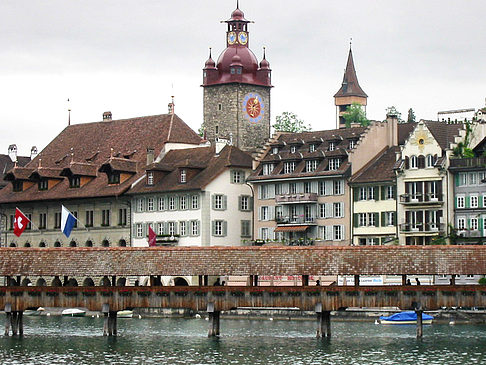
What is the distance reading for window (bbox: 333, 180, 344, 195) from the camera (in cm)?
9481

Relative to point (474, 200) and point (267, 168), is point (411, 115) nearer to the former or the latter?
point (267, 168)

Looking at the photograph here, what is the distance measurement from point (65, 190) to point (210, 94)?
44.5ft

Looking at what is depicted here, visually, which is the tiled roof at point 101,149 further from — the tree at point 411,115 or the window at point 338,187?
the tree at point 411,115

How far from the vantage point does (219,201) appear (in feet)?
327

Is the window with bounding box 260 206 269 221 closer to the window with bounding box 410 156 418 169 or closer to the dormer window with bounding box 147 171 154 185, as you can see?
the dormer window with bounding box 147 171 154 185

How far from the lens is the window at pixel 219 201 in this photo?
327 feet

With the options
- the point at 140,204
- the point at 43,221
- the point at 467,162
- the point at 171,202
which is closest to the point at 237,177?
the point at 171,202

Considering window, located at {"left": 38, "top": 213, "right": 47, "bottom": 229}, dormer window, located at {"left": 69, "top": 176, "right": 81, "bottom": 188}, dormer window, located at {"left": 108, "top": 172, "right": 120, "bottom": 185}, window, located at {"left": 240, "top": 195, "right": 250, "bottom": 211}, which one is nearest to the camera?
window, located at {"left": 240, "top": 195, "right": 250, "bottom": 211}

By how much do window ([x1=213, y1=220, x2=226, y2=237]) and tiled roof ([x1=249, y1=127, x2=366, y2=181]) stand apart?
12.0 feet

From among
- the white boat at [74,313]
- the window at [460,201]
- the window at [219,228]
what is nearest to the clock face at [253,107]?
the window at [219,228]

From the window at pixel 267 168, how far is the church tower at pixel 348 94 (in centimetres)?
6225

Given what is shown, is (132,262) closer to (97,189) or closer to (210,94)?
(97,189)

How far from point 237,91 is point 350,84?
182 feet

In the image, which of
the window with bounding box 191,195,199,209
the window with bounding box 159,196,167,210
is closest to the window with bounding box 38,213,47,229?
the window with bounding box 159,196,167,210
